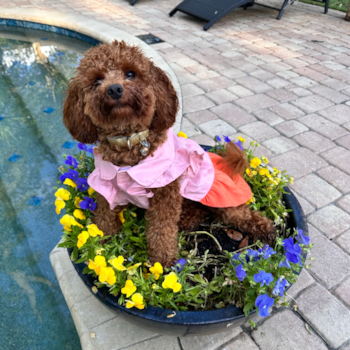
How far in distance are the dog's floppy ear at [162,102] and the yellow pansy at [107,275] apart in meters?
0.80

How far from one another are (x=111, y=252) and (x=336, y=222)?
1927 millimetres

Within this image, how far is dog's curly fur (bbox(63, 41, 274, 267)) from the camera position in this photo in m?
1.48

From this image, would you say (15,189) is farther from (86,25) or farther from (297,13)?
(297,13)

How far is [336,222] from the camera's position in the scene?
2.52m

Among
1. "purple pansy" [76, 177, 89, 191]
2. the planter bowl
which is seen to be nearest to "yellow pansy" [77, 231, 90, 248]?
the planter bowl

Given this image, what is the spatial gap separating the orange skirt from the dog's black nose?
80 cm

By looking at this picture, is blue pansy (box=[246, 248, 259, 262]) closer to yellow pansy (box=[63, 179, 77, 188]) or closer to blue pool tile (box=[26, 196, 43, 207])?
yellow pansy (box=[63, 179, 77, 188])

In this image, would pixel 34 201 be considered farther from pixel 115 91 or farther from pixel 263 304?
pixel 263 304

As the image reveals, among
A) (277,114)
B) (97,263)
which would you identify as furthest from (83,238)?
(277,114)

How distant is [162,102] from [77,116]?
468 millimetres

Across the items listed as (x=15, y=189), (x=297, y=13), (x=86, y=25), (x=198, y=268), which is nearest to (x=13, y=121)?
(x=15, y=189)

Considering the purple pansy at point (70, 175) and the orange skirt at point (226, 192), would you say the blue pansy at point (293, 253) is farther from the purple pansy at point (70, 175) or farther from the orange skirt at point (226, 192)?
the purple pansy at point (70, 175)

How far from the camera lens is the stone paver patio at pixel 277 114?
1.85 m

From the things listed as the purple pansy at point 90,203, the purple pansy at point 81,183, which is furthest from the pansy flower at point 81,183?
the purple pansy at point 90,203
